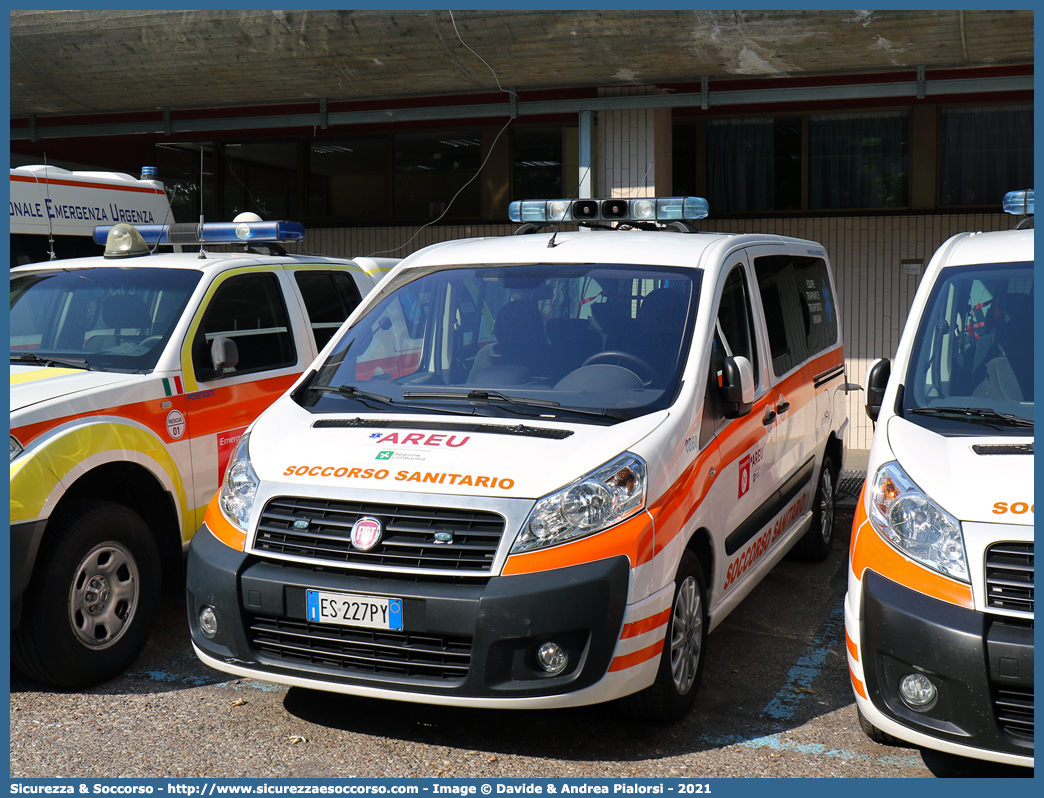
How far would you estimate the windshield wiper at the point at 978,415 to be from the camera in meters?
3.64

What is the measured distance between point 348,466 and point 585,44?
5.45 meters

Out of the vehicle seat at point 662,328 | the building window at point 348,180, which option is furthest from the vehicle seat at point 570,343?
the building window at point 348,180

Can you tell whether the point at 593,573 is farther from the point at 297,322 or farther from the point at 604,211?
the point at 297,322

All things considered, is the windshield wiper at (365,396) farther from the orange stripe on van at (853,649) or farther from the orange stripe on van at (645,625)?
the orange stripe on van at (853,649)

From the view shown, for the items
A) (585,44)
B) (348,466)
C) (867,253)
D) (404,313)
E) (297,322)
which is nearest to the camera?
(348,466)

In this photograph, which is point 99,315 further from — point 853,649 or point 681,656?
point 853,649

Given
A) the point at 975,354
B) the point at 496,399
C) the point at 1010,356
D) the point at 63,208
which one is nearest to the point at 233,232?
the point at 63,208

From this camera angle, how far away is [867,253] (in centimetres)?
1032

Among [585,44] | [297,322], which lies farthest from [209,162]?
[297,322]

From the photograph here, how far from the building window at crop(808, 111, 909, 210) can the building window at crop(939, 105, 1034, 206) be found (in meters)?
0.43

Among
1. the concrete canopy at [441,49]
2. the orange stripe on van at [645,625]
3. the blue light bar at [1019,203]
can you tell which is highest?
the concrete canopy at [441,49]

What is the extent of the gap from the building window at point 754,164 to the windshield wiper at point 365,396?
24.1 feet

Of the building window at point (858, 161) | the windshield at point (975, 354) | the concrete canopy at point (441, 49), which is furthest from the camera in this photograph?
the building window at point (858, 161)

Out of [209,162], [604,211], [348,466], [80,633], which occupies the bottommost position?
[80,633]
